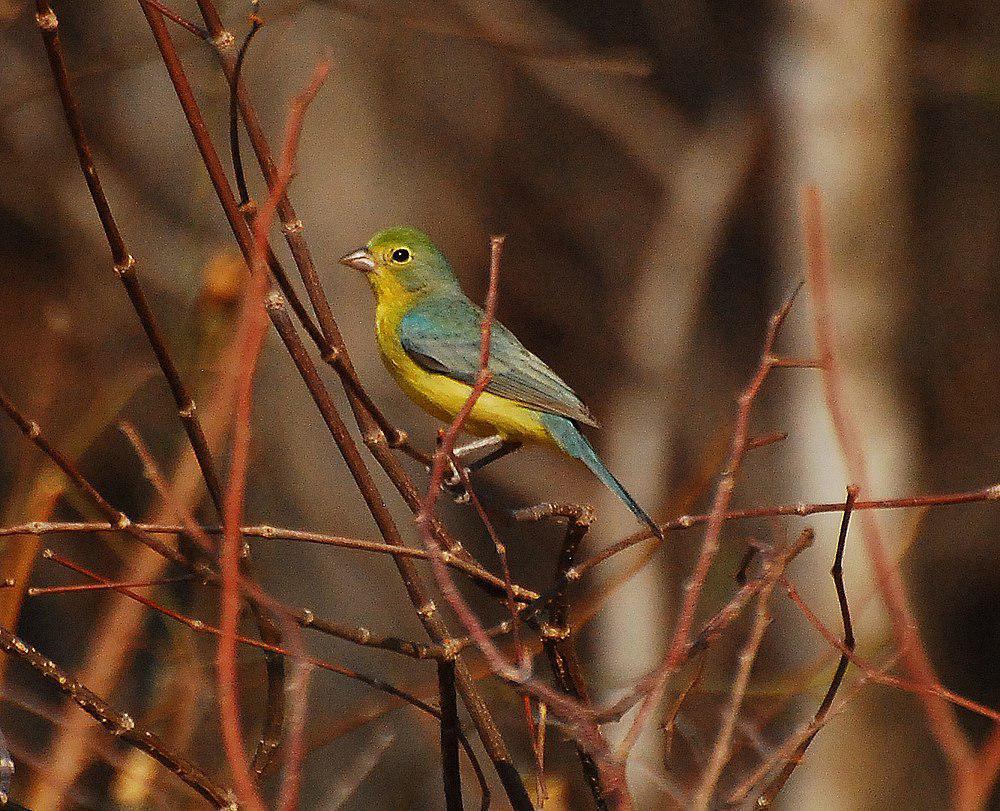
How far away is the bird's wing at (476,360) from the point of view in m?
5.25

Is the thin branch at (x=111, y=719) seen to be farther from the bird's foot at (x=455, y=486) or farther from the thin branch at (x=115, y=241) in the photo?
the bird's foot at (x=455, y=486)

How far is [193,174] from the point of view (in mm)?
10133

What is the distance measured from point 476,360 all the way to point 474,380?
18cm

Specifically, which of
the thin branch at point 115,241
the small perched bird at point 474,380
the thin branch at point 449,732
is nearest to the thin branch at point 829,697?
the thin branch at point 449,732

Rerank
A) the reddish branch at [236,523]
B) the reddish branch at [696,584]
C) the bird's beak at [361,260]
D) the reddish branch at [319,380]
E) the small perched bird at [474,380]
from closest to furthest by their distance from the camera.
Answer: the reddish branch at [236,523] → the reddish branch at [696,584] → the reddish branch at [319,380] → the small perched bird at [474,380] → the bird's beak at [361,260]

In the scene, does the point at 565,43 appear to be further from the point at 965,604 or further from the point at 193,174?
the point at 965,604

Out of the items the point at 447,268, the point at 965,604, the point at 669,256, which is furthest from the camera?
the point at 965,604

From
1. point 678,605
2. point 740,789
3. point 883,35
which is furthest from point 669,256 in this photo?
point 740,789

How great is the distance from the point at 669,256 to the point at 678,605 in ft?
10.6

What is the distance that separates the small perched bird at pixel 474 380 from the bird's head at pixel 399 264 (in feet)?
0.27

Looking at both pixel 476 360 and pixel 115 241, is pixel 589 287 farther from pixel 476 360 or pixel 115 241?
pixel 115 241

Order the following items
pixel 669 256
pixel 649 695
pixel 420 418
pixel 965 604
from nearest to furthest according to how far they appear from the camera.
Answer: pixel 649 695 < pixel 669 256 < pixel 420 418 < pixel 965 604

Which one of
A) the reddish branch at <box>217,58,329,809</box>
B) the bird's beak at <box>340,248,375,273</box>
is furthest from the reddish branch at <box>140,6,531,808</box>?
the bird's beak at <box>340,248,375,273</box>

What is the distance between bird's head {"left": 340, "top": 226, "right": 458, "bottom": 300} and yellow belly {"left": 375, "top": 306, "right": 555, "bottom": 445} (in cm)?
70
